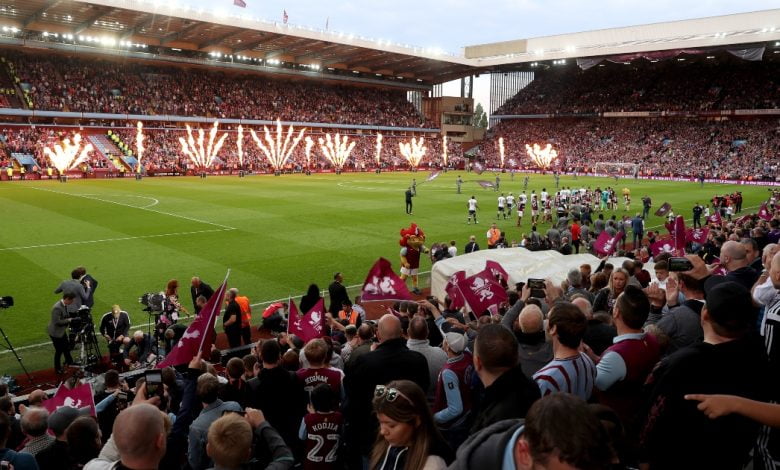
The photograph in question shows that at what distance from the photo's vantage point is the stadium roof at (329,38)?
5366cm

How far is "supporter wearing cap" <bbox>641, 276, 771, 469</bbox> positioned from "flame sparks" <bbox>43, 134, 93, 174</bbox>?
53.5 metres

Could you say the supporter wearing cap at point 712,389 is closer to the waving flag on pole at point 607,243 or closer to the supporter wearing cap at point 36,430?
the supporter wearing cap at point 36,430

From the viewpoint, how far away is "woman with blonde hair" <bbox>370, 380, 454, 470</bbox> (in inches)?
121

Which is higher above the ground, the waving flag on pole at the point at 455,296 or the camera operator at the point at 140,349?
the waving flag on pole at the point at 455,296

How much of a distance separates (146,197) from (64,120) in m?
31.3

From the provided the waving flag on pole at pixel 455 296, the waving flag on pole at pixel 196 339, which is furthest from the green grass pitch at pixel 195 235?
the waving flag on pole at pixel 455 296

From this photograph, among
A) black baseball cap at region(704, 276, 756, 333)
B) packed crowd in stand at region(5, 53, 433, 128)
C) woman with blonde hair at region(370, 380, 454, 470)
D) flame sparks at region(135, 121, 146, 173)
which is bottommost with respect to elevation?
woman with blonde hair at region(370, 380, 454, 470)

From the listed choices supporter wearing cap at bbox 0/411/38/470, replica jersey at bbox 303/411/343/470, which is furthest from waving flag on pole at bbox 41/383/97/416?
replica jersey at bbox 303/411/343/470

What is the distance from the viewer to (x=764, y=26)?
61344 mm

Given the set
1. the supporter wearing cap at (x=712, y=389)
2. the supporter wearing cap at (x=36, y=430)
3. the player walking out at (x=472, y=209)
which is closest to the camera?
the supporter wearing cap at (x=712, y=389)

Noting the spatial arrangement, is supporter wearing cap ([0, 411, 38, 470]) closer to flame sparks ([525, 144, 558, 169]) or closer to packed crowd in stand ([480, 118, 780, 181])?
packed crowd in stand ([480, 118, 780, 181])

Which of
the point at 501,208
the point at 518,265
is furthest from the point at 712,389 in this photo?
the point at 501,208

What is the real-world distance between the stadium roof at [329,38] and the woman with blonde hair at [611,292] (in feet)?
179

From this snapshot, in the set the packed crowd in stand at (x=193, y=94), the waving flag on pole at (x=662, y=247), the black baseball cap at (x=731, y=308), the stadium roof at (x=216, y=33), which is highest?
the stadium roof at (x=216, y=33)
